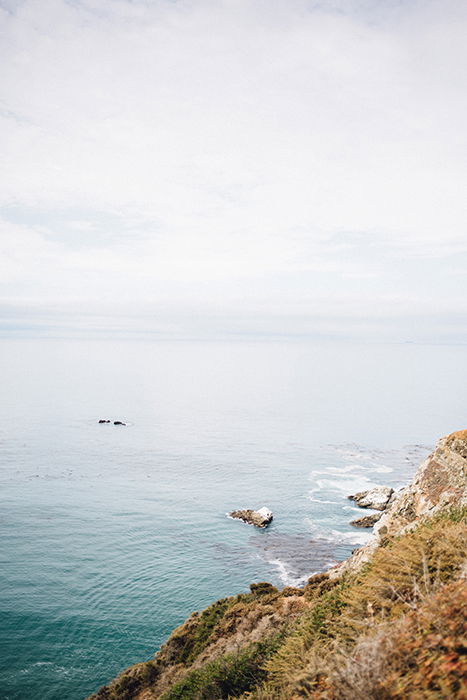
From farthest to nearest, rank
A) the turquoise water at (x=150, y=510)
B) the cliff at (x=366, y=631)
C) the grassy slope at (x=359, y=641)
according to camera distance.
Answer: the turquoise water at (x=150, y=510)
the cliff at (x=366, y=631)
the grassy slope at (x=359, y=641)

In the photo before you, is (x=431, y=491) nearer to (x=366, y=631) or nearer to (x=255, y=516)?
(x=366, y=631)

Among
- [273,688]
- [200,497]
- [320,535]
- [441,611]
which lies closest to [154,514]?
[200,497]

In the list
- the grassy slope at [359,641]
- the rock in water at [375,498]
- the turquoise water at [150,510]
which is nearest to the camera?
the grassy slope at [359,641]

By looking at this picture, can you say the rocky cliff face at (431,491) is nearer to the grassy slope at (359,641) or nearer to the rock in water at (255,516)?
the grassy slope at (359,641)

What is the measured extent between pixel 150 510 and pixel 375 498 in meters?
30.6

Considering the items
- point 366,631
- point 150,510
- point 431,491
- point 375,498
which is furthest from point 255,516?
point 366,631

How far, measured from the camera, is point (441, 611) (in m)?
6.71

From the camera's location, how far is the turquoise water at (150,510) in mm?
30484

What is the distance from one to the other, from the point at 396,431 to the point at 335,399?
4983 centimetres

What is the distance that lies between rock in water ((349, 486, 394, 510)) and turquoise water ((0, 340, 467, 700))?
2.46 m

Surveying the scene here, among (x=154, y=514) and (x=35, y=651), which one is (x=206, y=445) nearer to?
(x=154, y=514)

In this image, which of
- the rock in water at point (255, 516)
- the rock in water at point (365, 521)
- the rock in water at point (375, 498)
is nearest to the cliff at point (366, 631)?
the rock in water at point (255, 516)

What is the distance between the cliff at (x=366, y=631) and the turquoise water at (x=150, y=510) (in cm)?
1208

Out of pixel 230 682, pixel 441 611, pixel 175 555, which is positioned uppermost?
pixel 441 611
